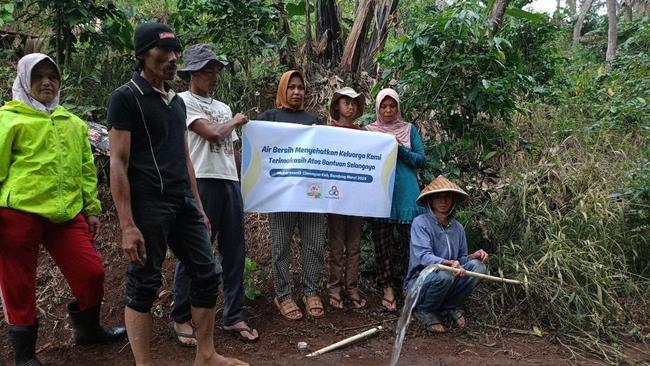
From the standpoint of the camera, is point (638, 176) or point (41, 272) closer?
point (41, 272)

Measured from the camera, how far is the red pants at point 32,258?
3031mm

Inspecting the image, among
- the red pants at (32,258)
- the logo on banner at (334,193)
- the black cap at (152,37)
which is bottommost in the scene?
the red pants at (32,258)

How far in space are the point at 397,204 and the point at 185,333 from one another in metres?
1.94

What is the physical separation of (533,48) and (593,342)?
504 cm

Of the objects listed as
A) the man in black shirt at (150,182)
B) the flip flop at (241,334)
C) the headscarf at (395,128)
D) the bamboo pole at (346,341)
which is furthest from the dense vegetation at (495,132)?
the man in black shirt at (150,182)

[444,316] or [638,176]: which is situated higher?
[638,176]

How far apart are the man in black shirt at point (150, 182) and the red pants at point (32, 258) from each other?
0.61 metres

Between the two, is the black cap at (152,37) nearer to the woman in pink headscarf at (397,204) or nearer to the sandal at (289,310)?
the woman in pink headscarf at (397,204)

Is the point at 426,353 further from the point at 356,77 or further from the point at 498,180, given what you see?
the point at 356,77

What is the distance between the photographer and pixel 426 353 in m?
3.65

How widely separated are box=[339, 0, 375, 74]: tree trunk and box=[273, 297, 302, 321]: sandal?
3.56 m

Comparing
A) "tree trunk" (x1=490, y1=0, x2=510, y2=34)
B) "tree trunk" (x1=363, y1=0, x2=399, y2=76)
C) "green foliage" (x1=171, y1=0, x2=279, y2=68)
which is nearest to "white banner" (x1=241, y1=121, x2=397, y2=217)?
"green foliage" (x1=171, y1=0, x2=279, y2=68)

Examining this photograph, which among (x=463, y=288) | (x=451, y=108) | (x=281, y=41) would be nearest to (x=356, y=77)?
(x=281, y=41)

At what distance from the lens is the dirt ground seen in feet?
11.5
